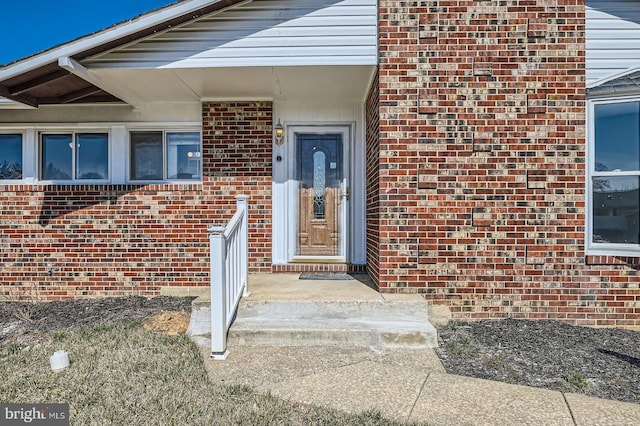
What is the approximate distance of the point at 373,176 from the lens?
5469 mm

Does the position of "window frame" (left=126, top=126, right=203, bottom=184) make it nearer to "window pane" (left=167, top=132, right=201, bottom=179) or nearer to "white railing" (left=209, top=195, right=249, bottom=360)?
"window pane" (left=167, top=132, right=201, bottom=179)

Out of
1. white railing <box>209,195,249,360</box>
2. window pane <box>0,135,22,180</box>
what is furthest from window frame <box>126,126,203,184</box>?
white railing <box>209,195,249,360</box>

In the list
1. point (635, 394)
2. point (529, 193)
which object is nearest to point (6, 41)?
point (529, 193)

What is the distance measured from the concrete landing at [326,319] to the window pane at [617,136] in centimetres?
281

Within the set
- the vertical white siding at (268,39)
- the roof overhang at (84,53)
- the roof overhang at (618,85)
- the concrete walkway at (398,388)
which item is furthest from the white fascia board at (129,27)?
the roof overhang at (618,85)

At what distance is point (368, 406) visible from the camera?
2.99 meters

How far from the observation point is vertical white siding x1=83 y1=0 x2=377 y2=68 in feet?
16.6

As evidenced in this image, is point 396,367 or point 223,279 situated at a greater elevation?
point 223,279

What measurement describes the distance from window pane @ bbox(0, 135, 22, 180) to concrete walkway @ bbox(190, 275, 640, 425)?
4673mm

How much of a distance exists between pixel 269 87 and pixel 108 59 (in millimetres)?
2059

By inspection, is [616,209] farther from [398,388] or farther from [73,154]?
[73,154]

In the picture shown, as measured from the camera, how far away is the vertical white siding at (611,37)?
4.93m

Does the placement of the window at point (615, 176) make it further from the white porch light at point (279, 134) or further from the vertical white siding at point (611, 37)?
the white porch light at point (279, 134)

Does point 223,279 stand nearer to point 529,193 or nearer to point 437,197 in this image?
point 437,197
